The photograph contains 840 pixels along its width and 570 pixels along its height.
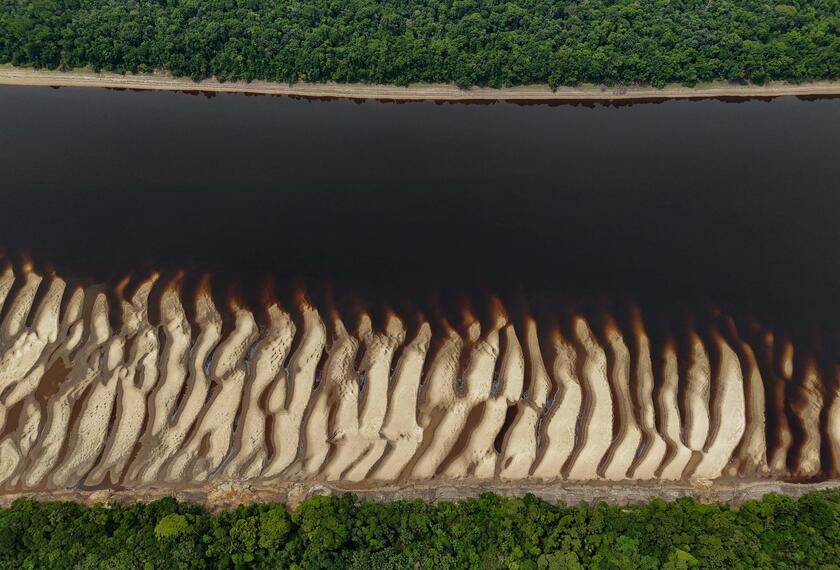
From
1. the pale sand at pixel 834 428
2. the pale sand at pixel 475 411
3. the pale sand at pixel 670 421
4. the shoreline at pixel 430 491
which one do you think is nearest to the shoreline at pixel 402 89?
the pale sand at pixel 475 411

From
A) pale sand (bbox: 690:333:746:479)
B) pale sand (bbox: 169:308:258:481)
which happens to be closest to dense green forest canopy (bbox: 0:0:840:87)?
pale sand (bbox: 169:308:258:481)

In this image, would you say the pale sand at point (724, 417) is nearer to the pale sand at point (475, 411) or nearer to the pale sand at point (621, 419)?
the pale sand at point (621, 419)

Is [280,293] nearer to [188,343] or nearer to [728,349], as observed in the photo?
[188,343]

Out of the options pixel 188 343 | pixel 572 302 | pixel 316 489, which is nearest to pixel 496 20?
pixel 572 302

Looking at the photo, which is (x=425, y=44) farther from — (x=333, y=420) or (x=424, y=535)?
(x=424, y=535)

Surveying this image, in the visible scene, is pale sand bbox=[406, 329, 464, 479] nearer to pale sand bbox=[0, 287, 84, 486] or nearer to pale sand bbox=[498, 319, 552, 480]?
pale sand bbox=[498, 319, 552, 480]

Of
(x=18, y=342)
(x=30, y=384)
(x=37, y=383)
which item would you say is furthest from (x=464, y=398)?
(x=18, y=342)

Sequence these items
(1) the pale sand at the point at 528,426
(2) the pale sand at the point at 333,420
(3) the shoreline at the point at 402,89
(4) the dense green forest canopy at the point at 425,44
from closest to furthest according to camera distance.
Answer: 1. (2) the pale sand at the point at 333,420
2. (1) the pale sand at the point at 528,426
3. (4) the dense green forest canopy at the point at 425,44
4. (3) the shoreline at the point at 402,89
